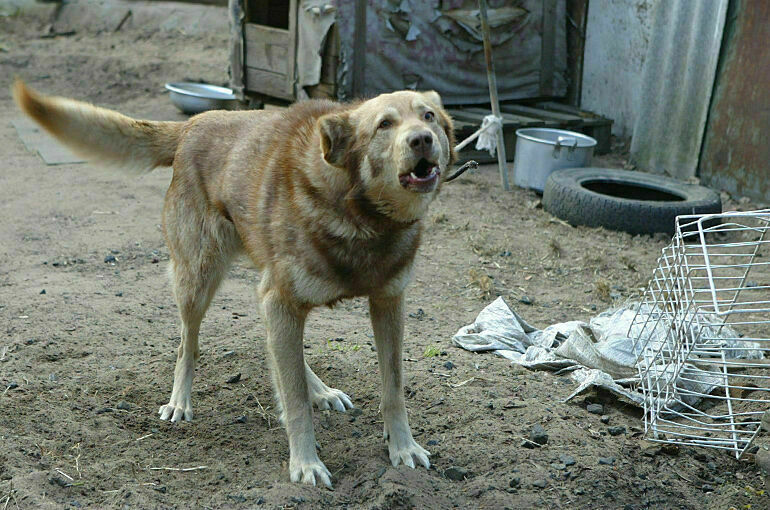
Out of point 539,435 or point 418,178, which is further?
point 539,435

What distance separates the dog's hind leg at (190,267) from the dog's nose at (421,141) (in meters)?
1.18

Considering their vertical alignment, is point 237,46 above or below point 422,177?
below

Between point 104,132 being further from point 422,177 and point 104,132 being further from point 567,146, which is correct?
point 567,146

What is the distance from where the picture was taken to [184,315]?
12.6 feet

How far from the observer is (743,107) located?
23.1 ft

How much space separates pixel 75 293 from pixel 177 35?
32.3ft

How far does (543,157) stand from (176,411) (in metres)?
4.54

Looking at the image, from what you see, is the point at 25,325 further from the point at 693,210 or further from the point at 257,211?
the point at 693,210

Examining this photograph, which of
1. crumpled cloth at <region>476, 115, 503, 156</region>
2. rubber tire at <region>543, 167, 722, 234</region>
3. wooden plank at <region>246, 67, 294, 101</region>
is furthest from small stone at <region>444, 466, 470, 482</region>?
wooden plank at <region>246, 67, 294, 101</region>

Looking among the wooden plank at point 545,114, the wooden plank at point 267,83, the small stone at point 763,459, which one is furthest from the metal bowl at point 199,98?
the small stone at point 763,459

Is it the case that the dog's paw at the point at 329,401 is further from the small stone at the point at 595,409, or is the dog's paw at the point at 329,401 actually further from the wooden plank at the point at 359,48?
the wooden plank at the point at 359,48

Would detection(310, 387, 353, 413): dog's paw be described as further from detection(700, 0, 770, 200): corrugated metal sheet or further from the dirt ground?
detection(700, 0, 770, 200): corrugated metal sheet

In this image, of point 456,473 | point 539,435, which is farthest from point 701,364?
point 456,473

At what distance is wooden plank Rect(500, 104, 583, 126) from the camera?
8.38m
